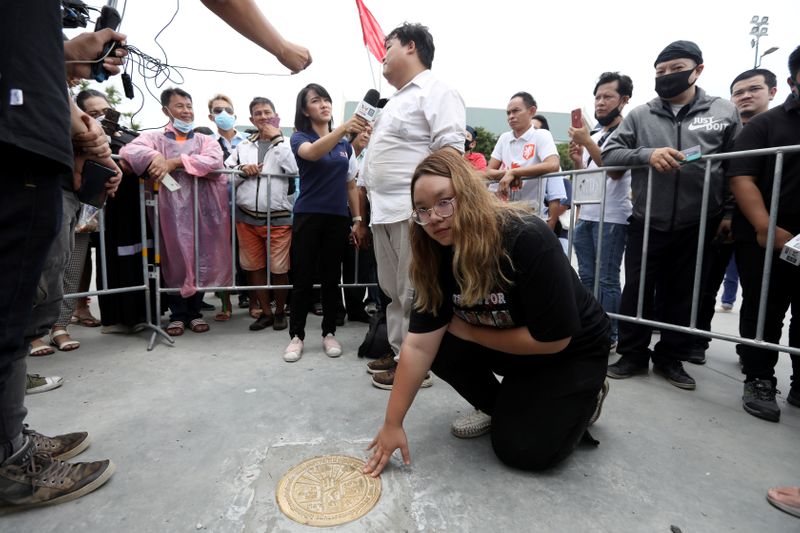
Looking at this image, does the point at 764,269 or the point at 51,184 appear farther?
the point at 764,269

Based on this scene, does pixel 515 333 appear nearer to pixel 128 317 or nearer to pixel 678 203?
pixel 678 203

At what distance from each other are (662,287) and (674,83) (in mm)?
1362

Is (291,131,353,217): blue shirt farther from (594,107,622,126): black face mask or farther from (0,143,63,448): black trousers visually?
(594,107,622,126): black face mask

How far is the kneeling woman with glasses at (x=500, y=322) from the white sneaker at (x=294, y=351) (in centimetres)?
152

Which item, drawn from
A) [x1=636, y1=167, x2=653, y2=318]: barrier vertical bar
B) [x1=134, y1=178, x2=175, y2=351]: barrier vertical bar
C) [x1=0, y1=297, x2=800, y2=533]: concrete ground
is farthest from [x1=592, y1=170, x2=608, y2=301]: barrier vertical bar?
[x1=134, y1=178, x2=175, y2=351]: barrier vertical bar

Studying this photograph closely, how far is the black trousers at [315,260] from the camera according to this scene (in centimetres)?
339

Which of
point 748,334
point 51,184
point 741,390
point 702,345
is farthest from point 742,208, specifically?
point 51,184

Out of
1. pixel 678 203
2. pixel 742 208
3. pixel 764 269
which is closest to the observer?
pixel 764 269

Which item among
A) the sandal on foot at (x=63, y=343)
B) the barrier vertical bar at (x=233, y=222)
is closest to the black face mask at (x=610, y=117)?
the barrier vertical bar at (x=233, y=222)

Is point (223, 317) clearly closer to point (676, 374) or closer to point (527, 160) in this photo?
point (527, 160)

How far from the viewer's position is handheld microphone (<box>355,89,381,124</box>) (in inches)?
112

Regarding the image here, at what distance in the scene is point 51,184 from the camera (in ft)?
4.28

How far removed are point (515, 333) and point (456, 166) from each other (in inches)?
27.7

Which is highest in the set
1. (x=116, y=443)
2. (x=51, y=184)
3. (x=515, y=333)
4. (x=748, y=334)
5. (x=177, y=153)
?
(x=177, y=153)
